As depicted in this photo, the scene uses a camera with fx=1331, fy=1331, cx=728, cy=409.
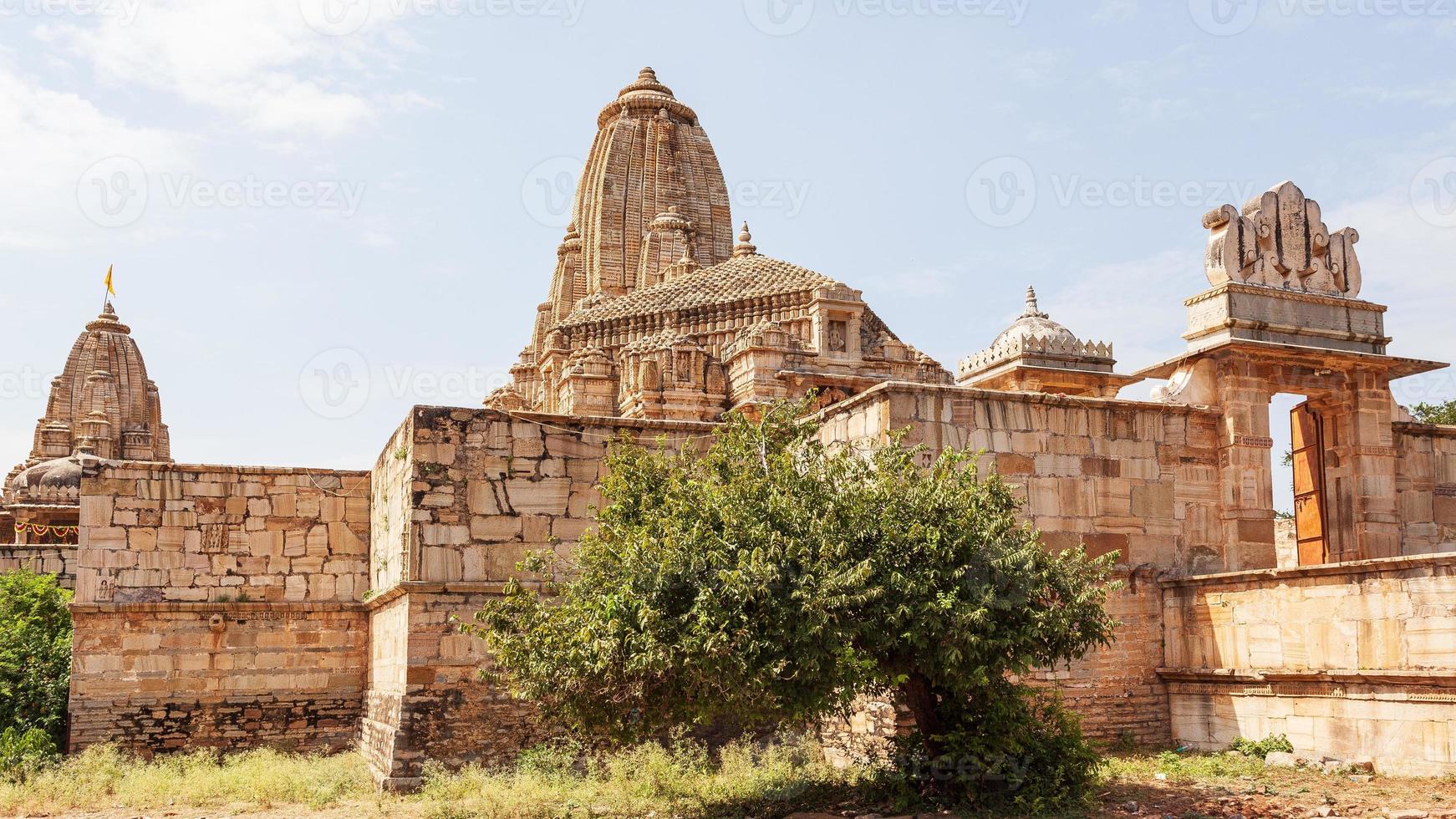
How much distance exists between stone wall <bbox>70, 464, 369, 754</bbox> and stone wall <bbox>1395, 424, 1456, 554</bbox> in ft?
41.0

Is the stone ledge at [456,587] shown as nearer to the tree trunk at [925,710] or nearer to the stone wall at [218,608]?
the stone wall at [218,608]

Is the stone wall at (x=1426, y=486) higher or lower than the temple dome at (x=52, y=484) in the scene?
lower

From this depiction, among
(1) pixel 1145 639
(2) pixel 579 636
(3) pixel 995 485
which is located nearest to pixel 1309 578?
(1) pixel 1145 639

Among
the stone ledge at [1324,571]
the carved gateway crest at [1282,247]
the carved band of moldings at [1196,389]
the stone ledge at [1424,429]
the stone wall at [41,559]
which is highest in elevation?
the carved gateway crest at [1282,247]

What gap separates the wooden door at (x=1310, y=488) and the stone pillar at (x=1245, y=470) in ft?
3.43

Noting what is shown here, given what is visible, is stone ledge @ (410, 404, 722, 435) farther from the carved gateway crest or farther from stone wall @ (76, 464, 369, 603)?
the carved gateway crest

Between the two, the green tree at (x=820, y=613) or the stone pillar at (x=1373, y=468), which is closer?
the green tree at (x=820, y=613)

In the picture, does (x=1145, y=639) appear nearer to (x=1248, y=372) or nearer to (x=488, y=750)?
(x=1248, y=372)

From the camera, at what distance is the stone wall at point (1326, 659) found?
34.5 ft

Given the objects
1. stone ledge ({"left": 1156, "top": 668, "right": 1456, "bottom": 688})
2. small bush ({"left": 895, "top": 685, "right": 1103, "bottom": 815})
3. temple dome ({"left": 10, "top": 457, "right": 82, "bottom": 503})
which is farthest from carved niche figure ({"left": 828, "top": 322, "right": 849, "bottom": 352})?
temple dome ({"left": 10, "top": 457, "right": 82, "bottom": 503})

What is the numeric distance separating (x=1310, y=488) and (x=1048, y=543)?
3963 mm

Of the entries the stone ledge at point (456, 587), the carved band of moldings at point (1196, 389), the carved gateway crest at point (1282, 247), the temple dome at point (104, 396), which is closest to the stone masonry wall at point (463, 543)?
the stone ledge at point (456, 587)

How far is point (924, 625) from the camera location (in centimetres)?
1000

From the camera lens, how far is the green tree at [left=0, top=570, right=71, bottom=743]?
53.0ft
